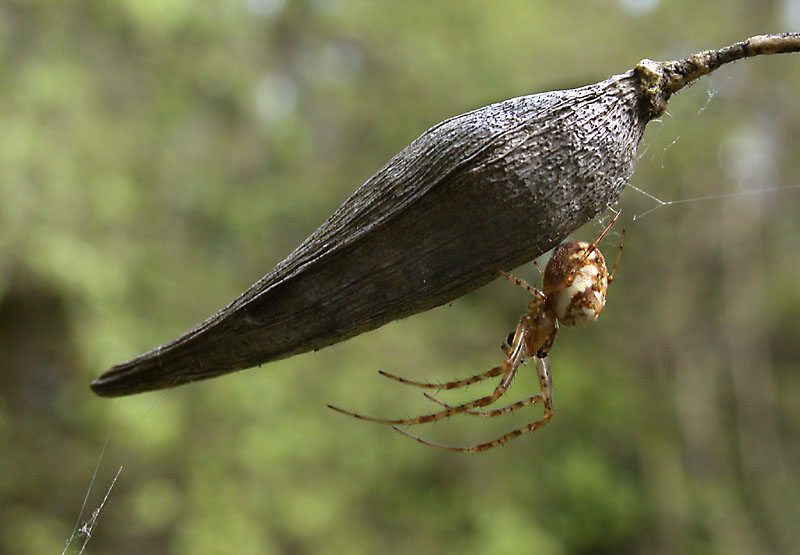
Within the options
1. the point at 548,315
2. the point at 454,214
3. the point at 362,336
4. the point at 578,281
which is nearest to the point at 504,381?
the point at 548,315

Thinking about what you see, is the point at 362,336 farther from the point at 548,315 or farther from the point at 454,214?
the point at 454,214

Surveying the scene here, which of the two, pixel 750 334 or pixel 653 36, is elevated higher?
pixel 653 36

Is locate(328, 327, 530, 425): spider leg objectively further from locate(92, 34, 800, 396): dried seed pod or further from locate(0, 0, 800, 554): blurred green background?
locate(0, 0, 800, 554): blurred green background

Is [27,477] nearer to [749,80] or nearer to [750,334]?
[750,334]

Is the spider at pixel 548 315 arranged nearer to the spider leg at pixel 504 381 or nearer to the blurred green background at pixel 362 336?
the spider leg at pixel 504 381

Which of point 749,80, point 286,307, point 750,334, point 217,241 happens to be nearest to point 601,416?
point 750,334

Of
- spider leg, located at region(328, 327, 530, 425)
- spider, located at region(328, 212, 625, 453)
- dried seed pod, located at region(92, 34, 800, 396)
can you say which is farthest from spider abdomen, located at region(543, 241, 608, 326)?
dried seed pod, located at region(92, 34, 800, 396)
